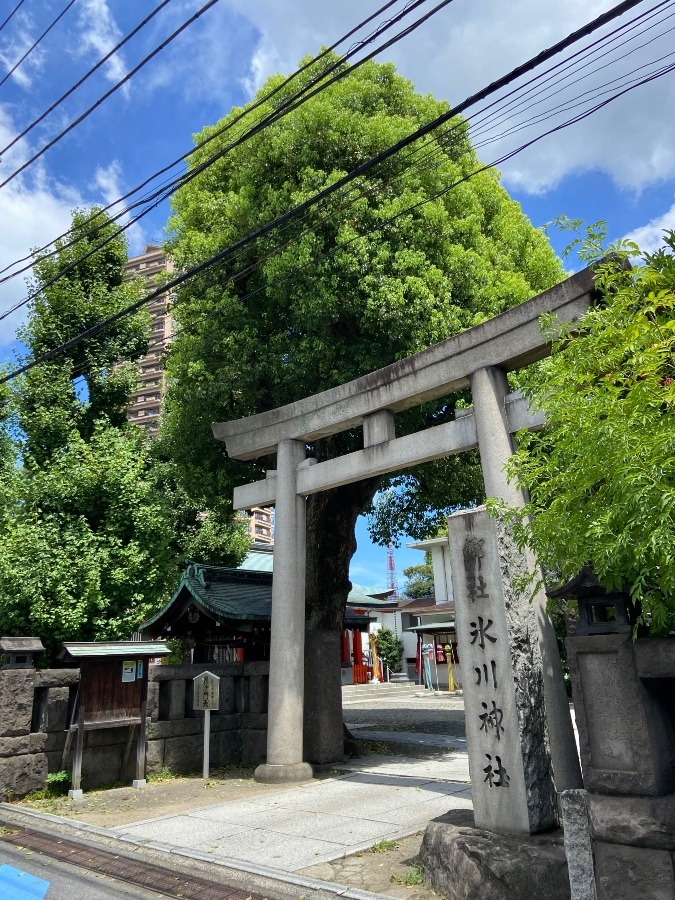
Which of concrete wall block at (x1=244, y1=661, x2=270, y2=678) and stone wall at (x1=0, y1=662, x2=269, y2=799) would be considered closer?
stone wall at (x1=0, y1=662, x2=269, y2=799)

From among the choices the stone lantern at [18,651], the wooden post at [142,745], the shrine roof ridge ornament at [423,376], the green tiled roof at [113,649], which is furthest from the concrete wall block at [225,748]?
the shrine roof ridge ornament at [423,376]

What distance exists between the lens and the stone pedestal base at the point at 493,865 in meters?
4.83

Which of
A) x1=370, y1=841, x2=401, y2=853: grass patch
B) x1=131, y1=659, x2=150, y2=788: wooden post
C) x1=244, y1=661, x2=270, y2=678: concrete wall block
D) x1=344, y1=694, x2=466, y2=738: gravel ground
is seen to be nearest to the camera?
x1=370, y1=841, x2=401, y2=853: grass patch

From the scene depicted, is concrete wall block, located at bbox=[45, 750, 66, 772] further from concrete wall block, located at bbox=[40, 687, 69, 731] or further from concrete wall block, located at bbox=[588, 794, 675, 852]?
concrete wall block, located at bbox=[588, 794, 675, 852]

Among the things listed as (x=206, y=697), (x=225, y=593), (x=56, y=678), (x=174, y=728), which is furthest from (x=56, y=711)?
(x=225, y=593)

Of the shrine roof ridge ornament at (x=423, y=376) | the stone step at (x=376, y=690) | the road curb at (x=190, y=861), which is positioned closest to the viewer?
the road curb at (x=190, y=861)

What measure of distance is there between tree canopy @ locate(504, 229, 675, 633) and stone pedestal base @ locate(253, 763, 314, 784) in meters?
6.88

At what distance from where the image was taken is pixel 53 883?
5992mm

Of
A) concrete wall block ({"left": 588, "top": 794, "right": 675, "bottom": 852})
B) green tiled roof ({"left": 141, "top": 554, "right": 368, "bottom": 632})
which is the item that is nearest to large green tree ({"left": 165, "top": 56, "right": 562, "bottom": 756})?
green tiled roof ({"left": 141, "top": 554, "right": 368, "bottom": 632})

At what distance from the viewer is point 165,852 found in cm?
668

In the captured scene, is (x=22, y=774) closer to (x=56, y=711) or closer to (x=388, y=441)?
(x=56, y=711)

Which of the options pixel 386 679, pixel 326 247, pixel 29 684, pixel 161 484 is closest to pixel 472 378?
pixel 326 247

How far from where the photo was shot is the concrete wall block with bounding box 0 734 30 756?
9.52 meters

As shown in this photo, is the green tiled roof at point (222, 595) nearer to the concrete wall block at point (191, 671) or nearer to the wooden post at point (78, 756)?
the concrete wall block at point (191, 671)
